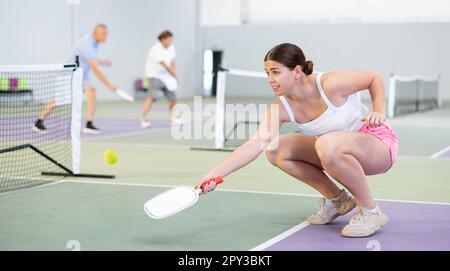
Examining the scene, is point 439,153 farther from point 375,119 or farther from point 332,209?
point 375,119

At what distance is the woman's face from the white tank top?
218 mm

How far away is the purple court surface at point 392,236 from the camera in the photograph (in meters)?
3.92

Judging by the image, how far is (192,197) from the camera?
12.9ft

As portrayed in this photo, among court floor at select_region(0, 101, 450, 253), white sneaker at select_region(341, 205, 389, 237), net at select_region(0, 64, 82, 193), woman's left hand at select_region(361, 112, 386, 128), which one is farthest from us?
net at select_region(0, 64, 82, 193)

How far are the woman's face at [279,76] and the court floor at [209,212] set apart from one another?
84 cm

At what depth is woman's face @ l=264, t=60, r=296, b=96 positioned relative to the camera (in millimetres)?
3990

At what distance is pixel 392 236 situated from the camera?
13.8 ft

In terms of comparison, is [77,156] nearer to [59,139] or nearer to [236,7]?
[59,139]

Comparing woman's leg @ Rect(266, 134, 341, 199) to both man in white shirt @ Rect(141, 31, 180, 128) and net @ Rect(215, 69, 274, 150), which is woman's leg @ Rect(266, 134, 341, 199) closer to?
net @ Rect(215, 69, 274, 150)

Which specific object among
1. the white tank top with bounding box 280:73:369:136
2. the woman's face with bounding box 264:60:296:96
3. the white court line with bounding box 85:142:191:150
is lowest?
the white court line with bounding box 85:142:191:150

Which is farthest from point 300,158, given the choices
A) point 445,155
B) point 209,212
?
point 445,155

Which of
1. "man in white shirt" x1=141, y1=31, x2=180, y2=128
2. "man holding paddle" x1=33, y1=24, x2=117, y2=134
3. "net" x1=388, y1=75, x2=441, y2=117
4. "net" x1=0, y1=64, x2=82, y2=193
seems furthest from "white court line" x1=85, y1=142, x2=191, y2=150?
"net" x1=388, y1=75, x2=441, y2=117
